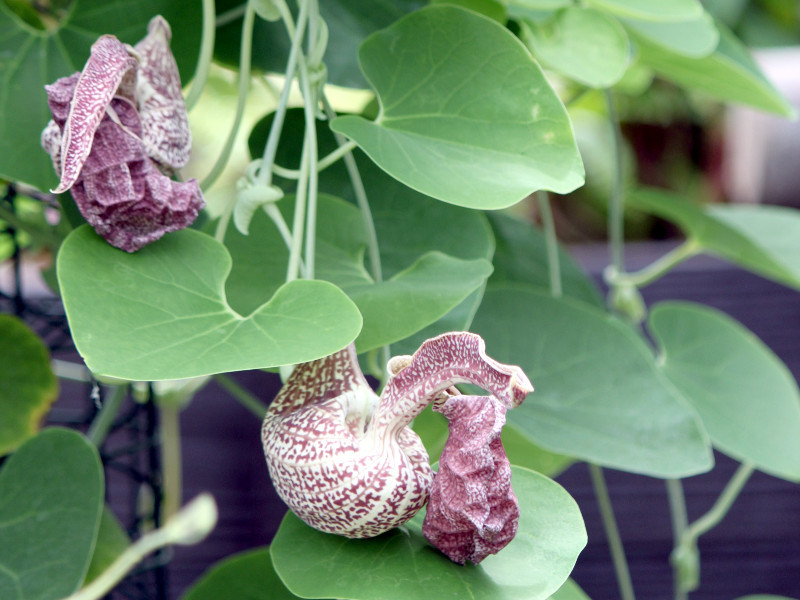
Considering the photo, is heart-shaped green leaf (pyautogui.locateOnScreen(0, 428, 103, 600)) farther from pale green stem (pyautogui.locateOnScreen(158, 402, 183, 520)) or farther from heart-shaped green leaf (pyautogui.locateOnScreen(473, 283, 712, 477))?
pale green stem (pyautogui.locateOnScreen(158, 402, 183, 520))

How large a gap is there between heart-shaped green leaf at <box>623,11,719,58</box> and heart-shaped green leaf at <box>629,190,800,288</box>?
12cm

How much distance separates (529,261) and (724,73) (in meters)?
0.14

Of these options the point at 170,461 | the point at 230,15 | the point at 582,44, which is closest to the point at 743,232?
the point at 582,44

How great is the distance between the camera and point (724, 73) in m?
0.41

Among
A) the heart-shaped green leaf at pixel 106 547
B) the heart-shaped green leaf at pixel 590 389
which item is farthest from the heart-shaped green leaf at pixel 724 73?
the heart-shaped green leaf at pixel 106 547

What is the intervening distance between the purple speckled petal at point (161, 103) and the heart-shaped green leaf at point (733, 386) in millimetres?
278

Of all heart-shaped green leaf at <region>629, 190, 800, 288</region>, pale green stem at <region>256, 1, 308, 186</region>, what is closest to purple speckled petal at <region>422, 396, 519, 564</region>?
pale green stem at <region>256, 1, 308, 186</region>

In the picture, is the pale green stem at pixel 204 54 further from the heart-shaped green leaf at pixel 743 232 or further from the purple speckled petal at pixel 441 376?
the heart-shaped green leaf at pixel 743 232

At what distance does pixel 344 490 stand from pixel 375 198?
166 mm

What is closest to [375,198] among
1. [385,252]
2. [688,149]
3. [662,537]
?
[385,252]

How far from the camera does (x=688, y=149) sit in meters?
1.72

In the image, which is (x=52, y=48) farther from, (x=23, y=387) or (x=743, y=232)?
(x=743, y=232)

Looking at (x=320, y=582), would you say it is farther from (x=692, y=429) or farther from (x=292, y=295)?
(x=692, y=429)

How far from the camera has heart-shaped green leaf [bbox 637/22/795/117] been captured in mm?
404
